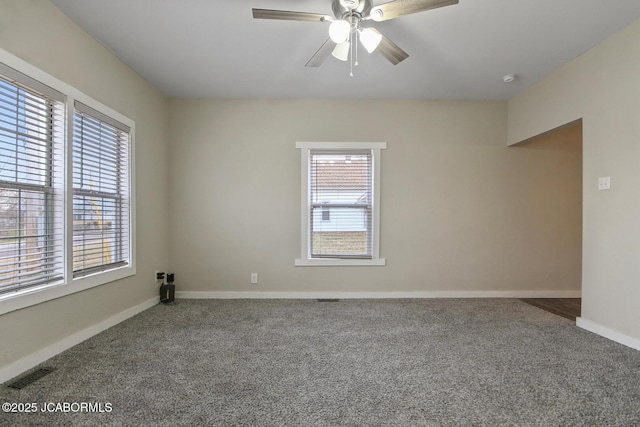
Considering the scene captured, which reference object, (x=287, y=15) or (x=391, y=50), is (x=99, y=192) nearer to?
(x=287, y=15)

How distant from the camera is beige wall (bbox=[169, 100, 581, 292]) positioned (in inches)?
160

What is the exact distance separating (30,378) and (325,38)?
3280mm

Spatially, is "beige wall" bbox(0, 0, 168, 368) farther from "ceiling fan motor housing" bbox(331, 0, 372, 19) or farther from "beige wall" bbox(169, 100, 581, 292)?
"ceiling fan motor housing" bbox(331, 0, 372, 19)

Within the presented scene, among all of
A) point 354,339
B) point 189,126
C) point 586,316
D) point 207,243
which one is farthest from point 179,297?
point 586,316

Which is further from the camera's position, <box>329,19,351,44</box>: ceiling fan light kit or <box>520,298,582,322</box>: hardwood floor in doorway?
<box>520,298,582,322</box>: hardwood floor in doorway

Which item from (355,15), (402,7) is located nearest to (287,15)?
(355,15)

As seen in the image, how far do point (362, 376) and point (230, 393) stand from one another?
32.7 inches

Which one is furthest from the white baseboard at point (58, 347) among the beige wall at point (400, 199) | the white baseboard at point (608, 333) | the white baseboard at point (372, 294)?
the white baseboard at point (608, 333)

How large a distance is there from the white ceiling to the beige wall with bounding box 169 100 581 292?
365mm

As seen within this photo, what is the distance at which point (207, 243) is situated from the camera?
13.3 feet

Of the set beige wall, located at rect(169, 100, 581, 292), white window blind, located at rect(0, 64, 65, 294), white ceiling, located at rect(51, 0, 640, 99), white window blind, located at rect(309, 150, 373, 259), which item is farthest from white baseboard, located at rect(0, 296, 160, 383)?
white ceiling, located at rect(51, 0, 640, 99)

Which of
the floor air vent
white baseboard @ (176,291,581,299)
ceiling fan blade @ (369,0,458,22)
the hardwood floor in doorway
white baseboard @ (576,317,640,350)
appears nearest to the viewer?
ceiling fan blade @ (369,0,458,22)

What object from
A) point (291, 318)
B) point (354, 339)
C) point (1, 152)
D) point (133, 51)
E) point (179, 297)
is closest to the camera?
point (1, 152)

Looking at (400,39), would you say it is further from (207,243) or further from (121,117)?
(207,243)
